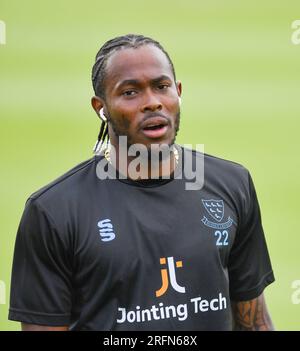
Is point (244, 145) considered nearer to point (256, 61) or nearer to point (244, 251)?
point (256, 61)

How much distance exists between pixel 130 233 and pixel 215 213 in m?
0.20

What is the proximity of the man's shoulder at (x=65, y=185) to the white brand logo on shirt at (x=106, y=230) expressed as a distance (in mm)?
100

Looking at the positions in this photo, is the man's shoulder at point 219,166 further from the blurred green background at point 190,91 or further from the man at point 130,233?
the blurred green background at point 190,91

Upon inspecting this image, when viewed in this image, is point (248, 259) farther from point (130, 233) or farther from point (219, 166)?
point (130, 233)

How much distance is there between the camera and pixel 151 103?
143cm

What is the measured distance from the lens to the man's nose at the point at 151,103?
1435mm

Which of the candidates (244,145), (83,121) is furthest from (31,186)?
(244,145)

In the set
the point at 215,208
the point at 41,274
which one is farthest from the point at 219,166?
the point at 41,274

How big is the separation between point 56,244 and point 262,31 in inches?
58.6

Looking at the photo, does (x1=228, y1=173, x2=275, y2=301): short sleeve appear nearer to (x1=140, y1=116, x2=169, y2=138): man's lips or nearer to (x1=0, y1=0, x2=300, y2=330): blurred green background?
(x1=140, y1=116, x2=169, y2=138): man's lips

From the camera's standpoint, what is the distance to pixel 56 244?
139 cm

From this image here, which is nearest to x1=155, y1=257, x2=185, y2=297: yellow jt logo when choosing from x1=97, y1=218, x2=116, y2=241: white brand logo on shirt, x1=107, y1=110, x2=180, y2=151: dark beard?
x1=97, y1=218, x2=116, y2=241: white brand logo on shirt

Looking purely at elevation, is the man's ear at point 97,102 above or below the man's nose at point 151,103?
above

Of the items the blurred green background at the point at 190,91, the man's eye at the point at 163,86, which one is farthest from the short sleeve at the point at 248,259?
the blurred green background at the point at 190,91
